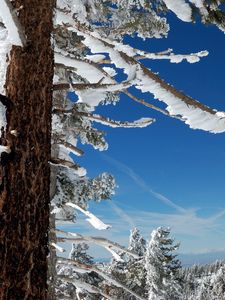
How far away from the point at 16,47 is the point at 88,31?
87 centimetres

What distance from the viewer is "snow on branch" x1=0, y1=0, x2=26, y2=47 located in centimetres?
271

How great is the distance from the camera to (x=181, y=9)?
4.00m

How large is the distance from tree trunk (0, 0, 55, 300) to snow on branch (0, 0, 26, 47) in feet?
0.33

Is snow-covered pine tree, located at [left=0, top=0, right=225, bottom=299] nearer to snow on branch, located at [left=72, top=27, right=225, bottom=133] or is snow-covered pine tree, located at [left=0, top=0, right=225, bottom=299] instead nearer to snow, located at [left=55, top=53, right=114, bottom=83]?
snow on branch, located at [left=72, top=27, right=225, bottom=133]

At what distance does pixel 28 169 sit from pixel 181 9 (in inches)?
84.6

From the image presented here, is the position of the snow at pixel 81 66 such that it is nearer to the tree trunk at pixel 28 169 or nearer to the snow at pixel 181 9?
the tree trunk at pixel 28 169

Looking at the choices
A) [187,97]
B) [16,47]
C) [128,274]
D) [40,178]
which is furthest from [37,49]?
[128,274]

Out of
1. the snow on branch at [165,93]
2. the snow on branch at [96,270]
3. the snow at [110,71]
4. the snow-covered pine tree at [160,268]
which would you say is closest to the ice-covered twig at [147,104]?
the snow on branch at [165,93]

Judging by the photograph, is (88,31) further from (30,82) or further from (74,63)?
(30,82)

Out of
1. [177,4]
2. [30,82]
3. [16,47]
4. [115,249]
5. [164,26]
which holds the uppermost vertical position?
[164,26]

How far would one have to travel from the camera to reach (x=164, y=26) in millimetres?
8445

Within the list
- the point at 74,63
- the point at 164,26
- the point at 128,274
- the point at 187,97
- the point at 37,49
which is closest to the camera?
the point at 37,49

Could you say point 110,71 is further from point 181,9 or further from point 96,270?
point 96,270

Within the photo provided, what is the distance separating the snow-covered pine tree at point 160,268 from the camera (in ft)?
127
